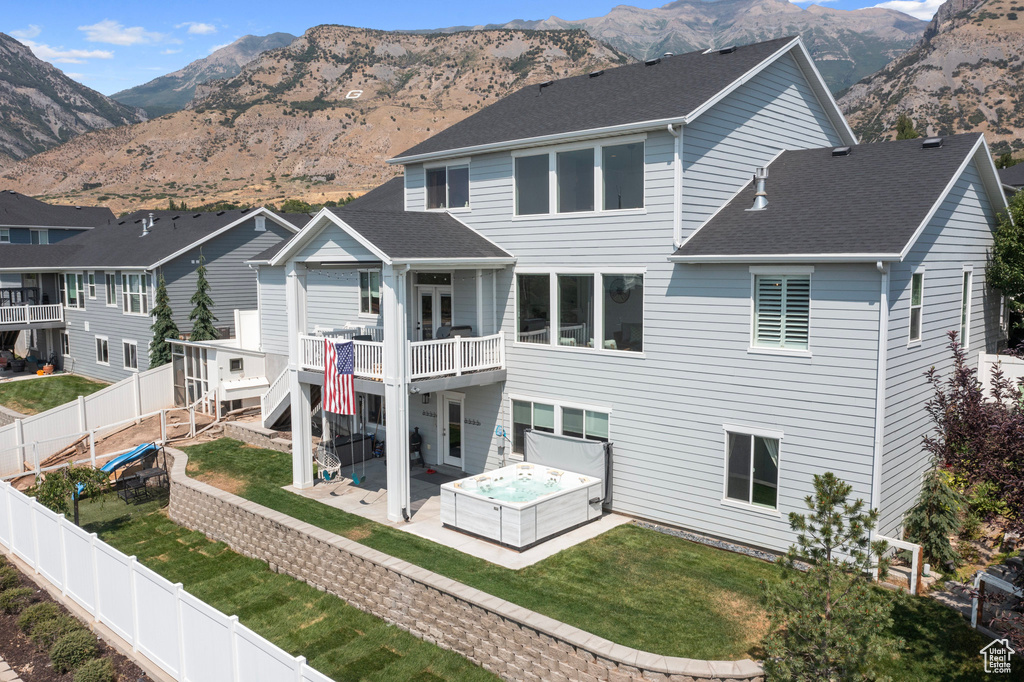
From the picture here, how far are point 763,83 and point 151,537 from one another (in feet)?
56.0

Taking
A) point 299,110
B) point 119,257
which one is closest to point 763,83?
point 119,257

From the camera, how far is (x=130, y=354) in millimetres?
31281

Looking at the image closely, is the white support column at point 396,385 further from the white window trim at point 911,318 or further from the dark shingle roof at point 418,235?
the white window trim at point 911,318

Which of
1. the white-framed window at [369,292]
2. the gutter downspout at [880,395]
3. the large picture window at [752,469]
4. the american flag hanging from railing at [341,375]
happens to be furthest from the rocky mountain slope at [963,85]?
the american flag hanging from railing at [341,375]

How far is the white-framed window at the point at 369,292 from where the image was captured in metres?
20.7

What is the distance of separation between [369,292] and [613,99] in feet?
29.4

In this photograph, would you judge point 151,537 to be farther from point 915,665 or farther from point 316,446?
point 915,665

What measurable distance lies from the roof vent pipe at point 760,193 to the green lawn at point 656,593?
6.68 meters

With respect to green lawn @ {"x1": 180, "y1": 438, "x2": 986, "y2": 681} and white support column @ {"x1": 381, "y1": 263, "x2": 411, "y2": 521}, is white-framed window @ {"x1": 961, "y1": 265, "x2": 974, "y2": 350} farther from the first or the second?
white support column @ {"x1": 381, "y1": 263, "x2": 411, "y2": 521}

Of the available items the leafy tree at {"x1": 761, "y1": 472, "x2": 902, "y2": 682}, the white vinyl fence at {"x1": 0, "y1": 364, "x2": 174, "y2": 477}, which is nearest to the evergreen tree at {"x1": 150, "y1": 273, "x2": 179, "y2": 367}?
the white vinyl fence at {"x1": 0, "y1": 364, "x2": 174, "y2": 477}

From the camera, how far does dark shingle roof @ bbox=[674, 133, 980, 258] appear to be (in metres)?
12.0

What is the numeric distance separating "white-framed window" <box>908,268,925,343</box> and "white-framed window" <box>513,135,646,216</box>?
5210 millimetres

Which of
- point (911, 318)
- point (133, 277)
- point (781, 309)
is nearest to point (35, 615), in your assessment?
point (781, 309)

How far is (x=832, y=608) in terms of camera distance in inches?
306
